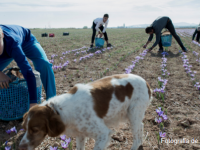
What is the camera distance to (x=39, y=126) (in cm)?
173

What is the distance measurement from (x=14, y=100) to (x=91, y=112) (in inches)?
70.3

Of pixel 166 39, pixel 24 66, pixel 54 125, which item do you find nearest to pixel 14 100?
pixel 24 66

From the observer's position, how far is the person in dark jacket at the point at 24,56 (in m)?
2.43

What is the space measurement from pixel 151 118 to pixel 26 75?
2.52 meters

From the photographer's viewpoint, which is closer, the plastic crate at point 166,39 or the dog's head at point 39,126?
the dog's head at point 39,126

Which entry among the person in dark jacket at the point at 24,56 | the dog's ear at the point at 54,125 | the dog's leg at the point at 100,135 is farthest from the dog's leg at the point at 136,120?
the person in dark jacket at the point at 24,56

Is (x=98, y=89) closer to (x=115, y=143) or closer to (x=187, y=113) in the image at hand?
(x=115, y=143)

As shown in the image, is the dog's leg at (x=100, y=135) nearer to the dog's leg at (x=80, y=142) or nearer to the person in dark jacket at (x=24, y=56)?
the dog's leg at (x=80, y=142)

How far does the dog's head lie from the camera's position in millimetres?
1734

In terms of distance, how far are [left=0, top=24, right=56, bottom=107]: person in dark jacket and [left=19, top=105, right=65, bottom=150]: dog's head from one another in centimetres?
88

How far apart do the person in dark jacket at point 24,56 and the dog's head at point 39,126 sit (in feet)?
2.88

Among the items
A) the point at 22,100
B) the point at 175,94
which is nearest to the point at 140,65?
the point at 175,94

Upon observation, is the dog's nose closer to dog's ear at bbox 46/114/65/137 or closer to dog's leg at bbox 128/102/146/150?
dog's ear at bbox 46/114/65/137

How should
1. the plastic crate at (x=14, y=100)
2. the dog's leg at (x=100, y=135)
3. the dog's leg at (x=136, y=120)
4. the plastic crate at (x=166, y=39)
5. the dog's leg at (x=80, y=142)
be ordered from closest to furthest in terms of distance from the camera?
1. the dog's leg at (x=100, y=135)
2. the dog's leg at (x=80, y=142)
3. the dog's leg at (x=136, y=120)
4. the plastic crate at (x=14, y=100)
5. the plastic crate at (x=166, y=39)
